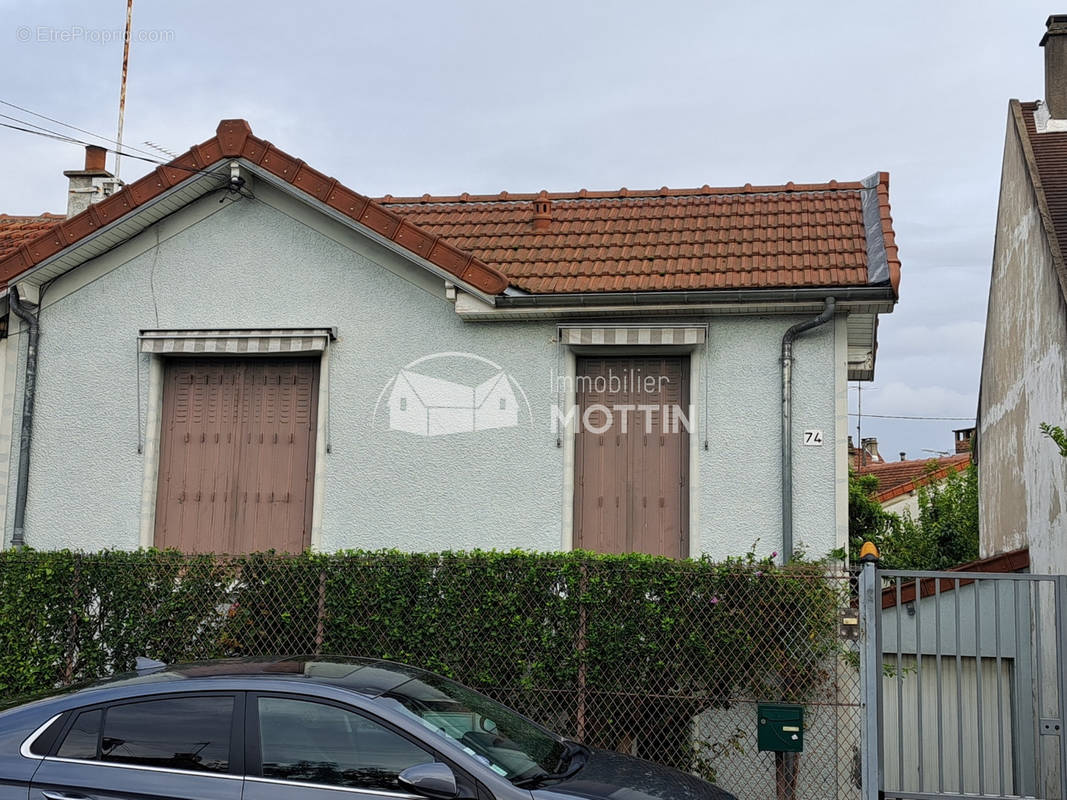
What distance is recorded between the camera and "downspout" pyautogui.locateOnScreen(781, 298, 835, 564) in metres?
9.20

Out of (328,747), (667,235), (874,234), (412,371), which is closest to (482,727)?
(328,747)

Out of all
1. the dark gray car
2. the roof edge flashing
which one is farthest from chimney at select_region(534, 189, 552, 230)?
the dark gray car

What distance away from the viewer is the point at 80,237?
1022cm

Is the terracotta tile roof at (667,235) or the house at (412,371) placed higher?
the terracotta tile roof at (667,235)

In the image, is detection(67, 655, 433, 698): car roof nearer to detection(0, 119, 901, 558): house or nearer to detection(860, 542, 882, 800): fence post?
detection(860, 542, 882, 800): fence post

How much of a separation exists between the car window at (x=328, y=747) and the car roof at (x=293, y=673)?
0.17 meters

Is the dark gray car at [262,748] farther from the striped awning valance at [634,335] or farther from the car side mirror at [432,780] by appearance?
the striped awning valance at [634,335]

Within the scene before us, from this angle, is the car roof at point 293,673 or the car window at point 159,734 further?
the car roof at point 293,673

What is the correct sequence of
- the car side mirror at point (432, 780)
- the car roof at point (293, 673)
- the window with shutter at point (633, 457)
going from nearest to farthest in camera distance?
the car side mirror at point (432, 780), the car roof at point (293, 673), the window with shutter at point (633, 457)

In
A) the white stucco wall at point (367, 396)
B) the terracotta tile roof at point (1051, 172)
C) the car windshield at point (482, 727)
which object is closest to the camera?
the car windshield at point (482, 727)

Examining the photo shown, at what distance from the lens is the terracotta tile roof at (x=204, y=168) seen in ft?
32.7

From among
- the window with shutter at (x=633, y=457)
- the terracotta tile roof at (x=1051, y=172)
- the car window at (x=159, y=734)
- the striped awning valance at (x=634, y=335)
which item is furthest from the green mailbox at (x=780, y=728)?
the terracotta tile roof at (x=1051, y=172)

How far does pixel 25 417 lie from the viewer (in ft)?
34.4

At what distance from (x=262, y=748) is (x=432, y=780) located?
2.88ft
